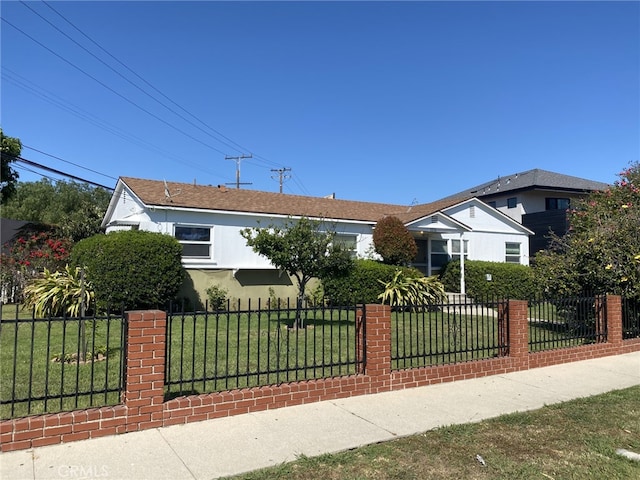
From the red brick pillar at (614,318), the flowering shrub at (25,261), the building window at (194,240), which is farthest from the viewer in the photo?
the flowering shrub at (25,261)

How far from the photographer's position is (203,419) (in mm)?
4859

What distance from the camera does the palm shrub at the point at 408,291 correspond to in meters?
14.0

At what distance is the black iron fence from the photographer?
4.36 meters

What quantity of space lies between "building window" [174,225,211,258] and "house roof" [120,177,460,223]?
2.65 feet

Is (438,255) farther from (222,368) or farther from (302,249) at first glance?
(222,368)

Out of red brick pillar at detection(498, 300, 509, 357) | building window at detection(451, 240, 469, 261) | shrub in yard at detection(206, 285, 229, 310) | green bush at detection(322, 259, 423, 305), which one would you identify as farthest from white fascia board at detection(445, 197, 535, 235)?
red brick pillar at detection(498, 300, 509, 357)

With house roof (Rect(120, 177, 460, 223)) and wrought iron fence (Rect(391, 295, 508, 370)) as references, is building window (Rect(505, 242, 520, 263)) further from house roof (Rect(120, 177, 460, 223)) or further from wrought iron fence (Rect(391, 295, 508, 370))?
wrought iron fence (Rect(391, 295, 508, 370))

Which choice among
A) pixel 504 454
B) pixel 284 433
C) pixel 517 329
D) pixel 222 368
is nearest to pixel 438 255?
pixel 517 329

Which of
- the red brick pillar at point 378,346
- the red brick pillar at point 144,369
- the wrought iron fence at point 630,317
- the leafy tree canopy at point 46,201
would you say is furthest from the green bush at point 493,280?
the leafy tree canopy at point 46,201

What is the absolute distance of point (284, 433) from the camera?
4566 mm

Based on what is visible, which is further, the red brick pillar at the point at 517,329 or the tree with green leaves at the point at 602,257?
the tree with green leaves at the point at 602,257

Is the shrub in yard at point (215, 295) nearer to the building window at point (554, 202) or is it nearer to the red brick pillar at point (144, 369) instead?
the red brick pillar at point (144, 369)

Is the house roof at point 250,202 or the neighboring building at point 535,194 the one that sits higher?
the neighboring building at point 535,194

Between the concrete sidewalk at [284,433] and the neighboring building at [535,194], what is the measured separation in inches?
896
